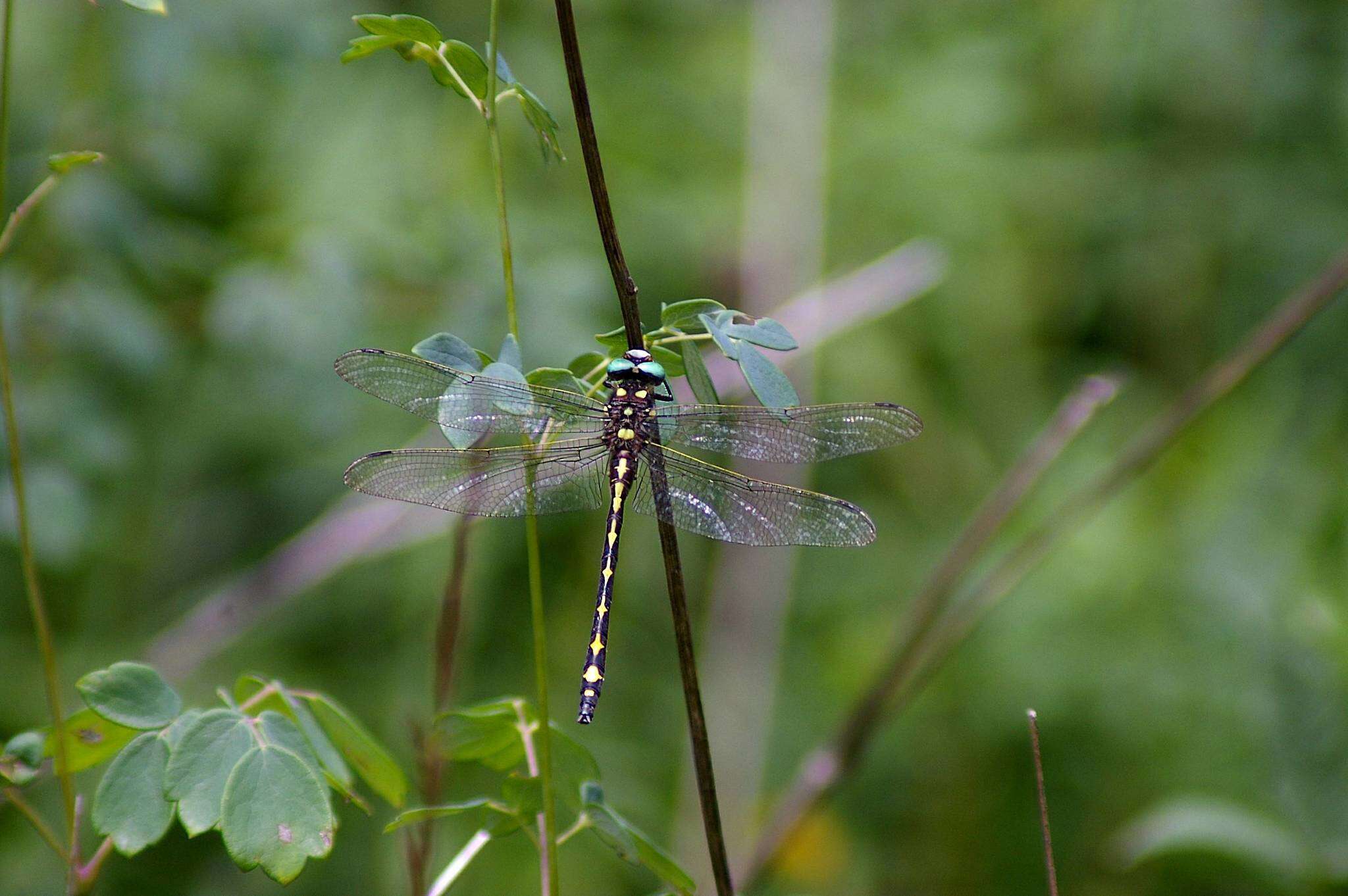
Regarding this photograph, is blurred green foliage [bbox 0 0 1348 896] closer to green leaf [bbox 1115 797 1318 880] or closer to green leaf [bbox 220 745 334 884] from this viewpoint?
green leaf [bbox 1115 797 1318 880]

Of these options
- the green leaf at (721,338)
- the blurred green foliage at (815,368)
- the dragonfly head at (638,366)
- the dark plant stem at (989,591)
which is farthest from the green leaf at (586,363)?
the blurred green foliage at (815,368)

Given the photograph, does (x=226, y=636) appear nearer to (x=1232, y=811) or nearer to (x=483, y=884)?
(x=483, y=884)

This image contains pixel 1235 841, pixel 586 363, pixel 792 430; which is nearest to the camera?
pixel 586 363

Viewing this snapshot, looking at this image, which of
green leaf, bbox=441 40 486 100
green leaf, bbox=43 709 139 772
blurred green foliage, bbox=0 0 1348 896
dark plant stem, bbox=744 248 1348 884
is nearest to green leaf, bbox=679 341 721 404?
green leaf, bbox=441 40 486 100

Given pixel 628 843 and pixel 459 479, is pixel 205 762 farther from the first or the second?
pixel 459 479

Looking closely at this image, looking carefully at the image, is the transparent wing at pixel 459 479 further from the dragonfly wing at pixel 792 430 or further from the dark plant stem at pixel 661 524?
the dark plant stem at pixel 661 524

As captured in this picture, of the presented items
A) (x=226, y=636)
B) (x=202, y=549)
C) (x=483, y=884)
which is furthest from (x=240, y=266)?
(x=483, y=884)

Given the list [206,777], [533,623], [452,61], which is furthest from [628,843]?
[452,61]
